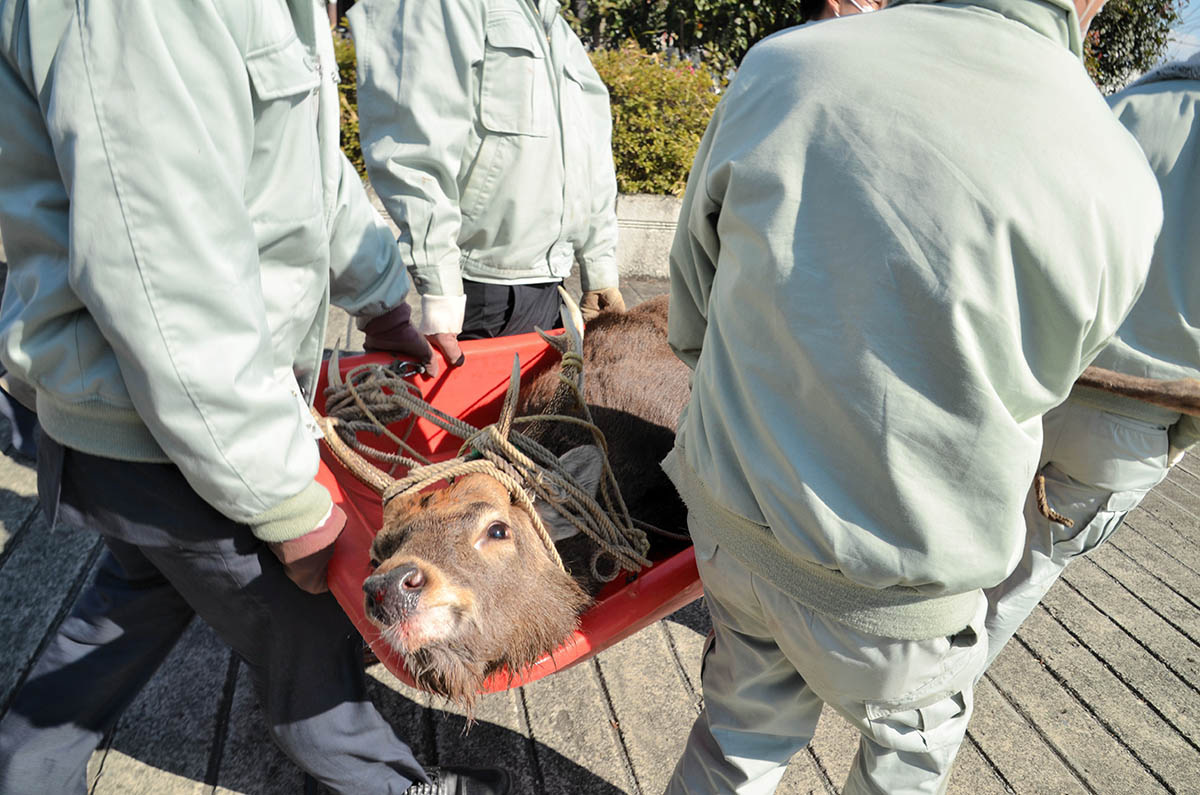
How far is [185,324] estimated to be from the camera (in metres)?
1.26

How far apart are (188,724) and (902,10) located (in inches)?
105

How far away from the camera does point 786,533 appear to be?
4.39ft

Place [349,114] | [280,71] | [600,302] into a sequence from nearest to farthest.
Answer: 1. [280,71]
2. [600,302]
3. [349,114]

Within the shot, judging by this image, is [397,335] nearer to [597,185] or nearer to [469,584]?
[469,584]

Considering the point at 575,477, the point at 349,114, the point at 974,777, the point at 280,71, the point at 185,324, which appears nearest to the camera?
the point at 185,324

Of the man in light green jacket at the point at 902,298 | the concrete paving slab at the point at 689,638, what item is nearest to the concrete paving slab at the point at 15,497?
the concrete paving slab at the point at 689,638

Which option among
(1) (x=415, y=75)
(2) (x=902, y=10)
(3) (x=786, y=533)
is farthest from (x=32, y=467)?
(2) (x=902, y=10)

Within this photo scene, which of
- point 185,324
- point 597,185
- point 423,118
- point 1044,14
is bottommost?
point 597,185

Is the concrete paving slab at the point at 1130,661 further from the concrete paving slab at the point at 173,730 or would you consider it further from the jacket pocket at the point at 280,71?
the jacket pocket at the point at 280,71

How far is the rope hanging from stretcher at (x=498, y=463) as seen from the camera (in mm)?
1971

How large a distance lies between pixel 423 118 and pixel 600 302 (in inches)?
49.4

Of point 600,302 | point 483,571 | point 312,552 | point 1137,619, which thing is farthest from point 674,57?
point 312,552

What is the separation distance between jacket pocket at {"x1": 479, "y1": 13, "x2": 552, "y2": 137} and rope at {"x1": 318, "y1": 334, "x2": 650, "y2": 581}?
909mm

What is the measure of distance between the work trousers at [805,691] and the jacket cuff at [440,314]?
1.26 metres
